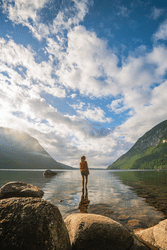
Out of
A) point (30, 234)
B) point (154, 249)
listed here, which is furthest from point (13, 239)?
point (154, 249)

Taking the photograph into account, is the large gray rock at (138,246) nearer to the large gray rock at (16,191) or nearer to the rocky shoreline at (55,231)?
the rocky shoreline at (55,231)

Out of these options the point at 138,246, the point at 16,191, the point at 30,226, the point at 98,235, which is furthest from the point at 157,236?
the point at 16,191

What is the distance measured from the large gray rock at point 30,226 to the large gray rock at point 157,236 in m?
3.26

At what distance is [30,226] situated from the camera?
344 centimetres

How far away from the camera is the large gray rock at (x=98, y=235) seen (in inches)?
176

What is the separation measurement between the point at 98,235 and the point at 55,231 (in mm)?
1844

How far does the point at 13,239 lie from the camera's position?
129 inches

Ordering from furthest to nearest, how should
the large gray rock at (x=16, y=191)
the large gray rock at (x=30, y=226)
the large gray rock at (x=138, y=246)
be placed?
the large gray rock at (x=16, y=191), the large gray rock at (x=138, y=246), the large gray rock at (x=30, y=226)

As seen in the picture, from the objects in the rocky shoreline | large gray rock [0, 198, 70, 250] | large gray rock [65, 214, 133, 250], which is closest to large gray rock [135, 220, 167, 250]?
the rocky shoreline

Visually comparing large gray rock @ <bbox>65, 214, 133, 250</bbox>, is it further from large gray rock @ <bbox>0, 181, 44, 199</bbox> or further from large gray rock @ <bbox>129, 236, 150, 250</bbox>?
large gray rock @ <bbox>0, 181, 44, 199</bbox>

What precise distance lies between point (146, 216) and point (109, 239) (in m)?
4.21

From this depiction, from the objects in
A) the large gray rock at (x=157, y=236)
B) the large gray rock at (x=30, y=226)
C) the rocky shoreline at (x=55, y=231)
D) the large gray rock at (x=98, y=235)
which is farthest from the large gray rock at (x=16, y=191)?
the large gray rock at (x=157, y=236)

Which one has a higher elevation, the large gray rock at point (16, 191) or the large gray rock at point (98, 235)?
the large gray rock at point (16, 191)

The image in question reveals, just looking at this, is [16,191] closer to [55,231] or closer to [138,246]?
[55,231]
